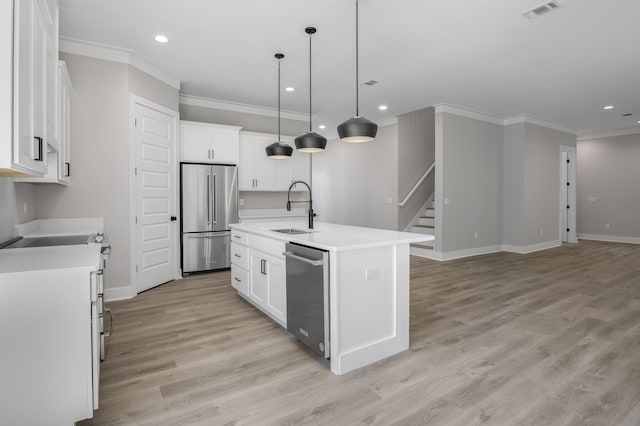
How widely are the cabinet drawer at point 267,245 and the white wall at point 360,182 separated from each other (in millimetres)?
4577

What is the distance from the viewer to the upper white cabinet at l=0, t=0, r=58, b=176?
4.75ft

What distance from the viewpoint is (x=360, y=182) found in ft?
27.7

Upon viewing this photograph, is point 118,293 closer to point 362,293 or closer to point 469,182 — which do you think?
point 362,293

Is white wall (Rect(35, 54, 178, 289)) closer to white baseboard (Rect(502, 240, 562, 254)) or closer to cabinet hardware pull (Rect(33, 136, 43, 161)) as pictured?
cabinet hardware pull (Rect(33, 136, 43, 161))

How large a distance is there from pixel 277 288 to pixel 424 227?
5.33 m

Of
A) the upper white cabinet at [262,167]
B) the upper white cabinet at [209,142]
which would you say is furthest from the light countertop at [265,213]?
the upper white cabinet at [209,142]

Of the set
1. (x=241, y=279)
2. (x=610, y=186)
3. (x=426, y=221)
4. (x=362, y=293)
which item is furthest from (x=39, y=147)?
(x=610, y=186)

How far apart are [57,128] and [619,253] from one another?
9392mm

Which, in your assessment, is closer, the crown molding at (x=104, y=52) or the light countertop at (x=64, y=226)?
the light countertop at (x=64, y=226)

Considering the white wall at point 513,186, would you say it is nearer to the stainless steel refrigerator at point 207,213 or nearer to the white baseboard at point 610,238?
the white baseboard at point 610,238

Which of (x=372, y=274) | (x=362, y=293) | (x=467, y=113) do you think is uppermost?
(x=467, y=113)

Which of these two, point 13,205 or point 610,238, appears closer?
point 13,205

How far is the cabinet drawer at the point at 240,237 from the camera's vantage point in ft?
11.7

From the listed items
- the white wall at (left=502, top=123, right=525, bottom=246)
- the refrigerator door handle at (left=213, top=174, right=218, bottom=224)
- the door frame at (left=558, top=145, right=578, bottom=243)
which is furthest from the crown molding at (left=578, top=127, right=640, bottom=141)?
the refrigerator door handle at (left=213, top=174, right=218, bottom=224)
